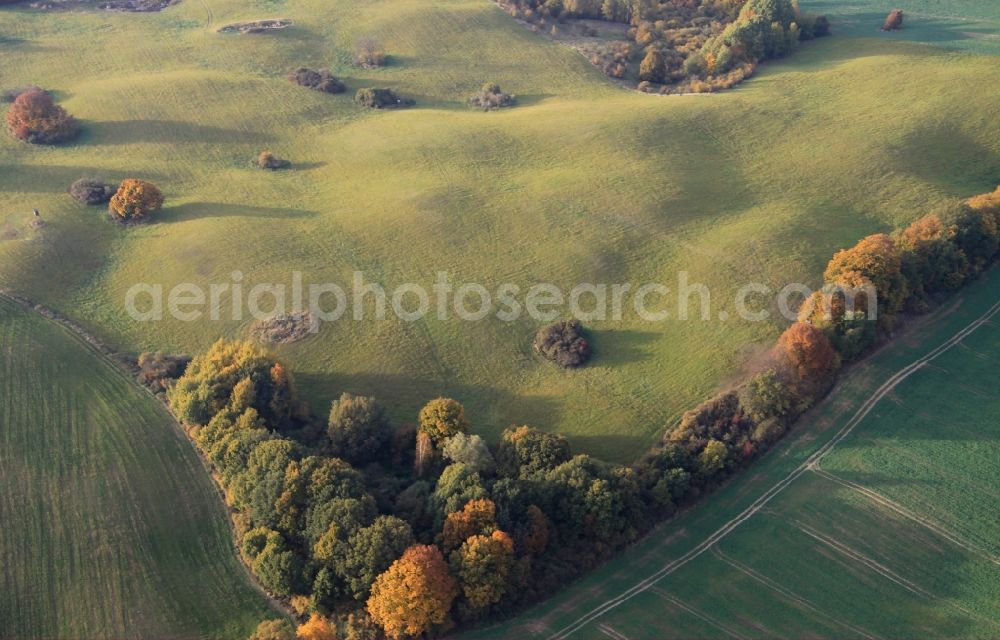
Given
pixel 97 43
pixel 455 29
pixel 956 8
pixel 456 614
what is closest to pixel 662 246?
pixel 456 614

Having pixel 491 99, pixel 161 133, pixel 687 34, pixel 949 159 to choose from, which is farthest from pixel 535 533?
pixel 687 34

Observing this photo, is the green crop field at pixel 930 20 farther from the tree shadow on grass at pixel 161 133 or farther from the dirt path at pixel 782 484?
the tree shadow on grass at pixel 161 133

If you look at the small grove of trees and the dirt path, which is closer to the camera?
the small grove of trees

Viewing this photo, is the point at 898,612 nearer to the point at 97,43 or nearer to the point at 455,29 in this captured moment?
the point at 455,29

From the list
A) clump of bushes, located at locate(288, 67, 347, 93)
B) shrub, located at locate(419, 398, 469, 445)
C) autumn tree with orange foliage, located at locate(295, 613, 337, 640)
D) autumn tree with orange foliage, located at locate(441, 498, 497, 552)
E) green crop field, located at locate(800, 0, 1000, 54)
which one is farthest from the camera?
green crop field, located at locate(800, 0, 1000, 54)

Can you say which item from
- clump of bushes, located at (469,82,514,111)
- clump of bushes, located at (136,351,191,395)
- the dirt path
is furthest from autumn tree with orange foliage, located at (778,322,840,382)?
clump of bushes, located at (469,82,514,111)

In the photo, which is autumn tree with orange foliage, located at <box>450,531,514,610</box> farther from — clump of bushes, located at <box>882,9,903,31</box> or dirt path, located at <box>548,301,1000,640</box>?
clump of bushes, located at <box>882,9,903,31</box>
